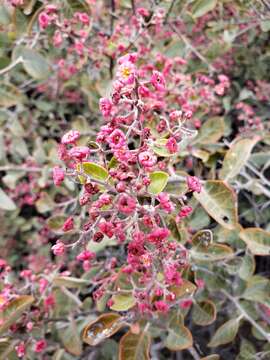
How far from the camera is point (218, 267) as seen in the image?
1.82m

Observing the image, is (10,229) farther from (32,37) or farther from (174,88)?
(174,88)

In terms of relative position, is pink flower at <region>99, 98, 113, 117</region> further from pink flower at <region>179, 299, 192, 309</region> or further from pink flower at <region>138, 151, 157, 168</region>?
pink flower at <region>179, 299, 192, 309</region>

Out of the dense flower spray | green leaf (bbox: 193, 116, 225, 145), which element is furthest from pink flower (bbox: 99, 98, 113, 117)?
green leaf (bbox: 193, 116, 225, 145)

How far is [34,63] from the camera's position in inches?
82.6

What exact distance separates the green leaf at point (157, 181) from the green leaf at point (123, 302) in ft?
1.59

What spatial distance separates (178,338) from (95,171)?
81cm

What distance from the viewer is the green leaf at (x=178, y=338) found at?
5.31ft

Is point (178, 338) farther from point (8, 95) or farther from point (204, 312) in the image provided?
point (8, 95)

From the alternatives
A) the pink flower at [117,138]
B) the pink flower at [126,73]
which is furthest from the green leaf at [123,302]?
the pink flower at [126,73]

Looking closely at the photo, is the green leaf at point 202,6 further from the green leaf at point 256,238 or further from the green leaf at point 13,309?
the green leaf at point 13,309

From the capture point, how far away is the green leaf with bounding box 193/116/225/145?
2033mm

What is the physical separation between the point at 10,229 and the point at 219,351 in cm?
140

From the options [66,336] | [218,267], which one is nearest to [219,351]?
[218,267]

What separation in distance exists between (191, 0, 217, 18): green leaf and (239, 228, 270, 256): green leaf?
0.95m
